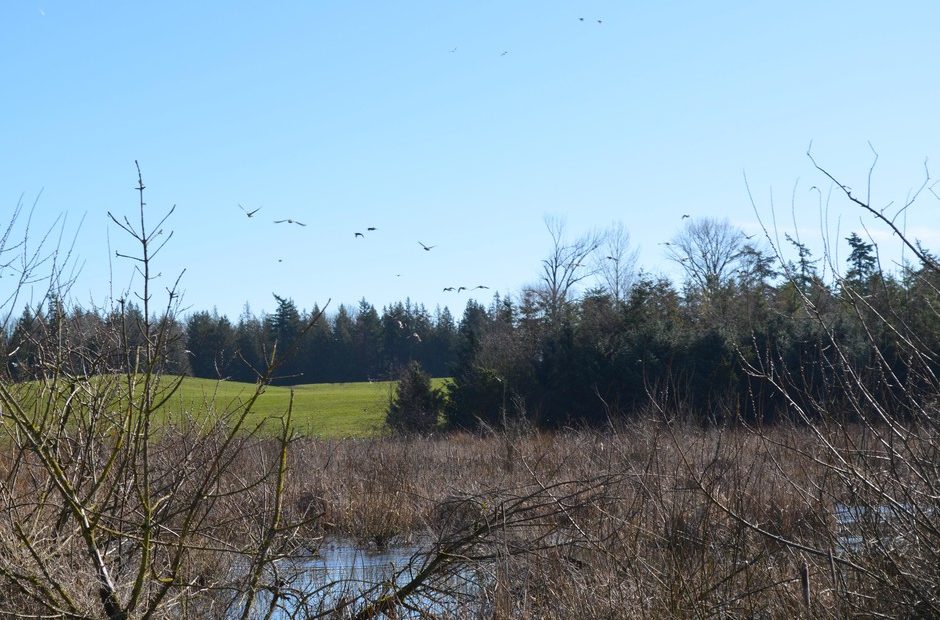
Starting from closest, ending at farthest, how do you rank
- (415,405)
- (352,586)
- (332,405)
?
(352,586) → (415,405) → (332,405)

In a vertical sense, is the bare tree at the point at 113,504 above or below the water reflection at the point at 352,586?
above

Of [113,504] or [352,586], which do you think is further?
[352,586]

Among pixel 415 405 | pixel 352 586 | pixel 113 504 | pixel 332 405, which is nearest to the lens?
pixel 113 504

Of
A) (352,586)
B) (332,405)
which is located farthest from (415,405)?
(352,586)

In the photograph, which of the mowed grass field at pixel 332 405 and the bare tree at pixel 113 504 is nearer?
the bare tree at pixel 113 504

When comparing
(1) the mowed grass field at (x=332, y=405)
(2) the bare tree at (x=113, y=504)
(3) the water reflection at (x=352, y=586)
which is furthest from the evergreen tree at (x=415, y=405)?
(2) the bare tree at (x=113, y=504)

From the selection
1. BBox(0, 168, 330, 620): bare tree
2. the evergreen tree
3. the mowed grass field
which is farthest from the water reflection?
the mowed grass field

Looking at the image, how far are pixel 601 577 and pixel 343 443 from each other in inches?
Answer: 647

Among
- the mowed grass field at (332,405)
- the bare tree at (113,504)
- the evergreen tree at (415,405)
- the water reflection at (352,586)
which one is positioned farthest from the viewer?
the mowed grass field at (332,405)

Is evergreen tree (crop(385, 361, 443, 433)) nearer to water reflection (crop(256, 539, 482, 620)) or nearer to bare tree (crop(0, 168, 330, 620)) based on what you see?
water reflection (crop(256, 539, 482, 620))

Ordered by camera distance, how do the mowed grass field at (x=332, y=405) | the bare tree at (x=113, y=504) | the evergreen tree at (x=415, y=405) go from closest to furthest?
1. the bare tree at (x=113, y=504)
2. the evergreen tree at (x=415, y=405)
3. the mowed grass field at (x=332, y=405)

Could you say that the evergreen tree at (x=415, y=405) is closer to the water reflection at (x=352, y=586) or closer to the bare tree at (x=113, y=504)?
the water reflection at (x=352, y=586)

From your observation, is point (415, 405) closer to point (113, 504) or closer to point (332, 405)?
point (332, 405)

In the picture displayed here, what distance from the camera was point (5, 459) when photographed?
8.31 meters
